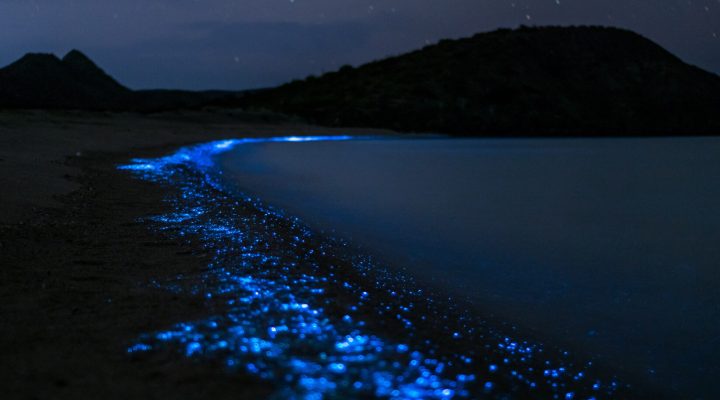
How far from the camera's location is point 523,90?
149 feet

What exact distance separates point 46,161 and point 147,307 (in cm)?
632

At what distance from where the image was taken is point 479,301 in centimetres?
302

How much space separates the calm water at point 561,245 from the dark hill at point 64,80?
8975 cm

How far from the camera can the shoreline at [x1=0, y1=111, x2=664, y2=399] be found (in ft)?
5.92

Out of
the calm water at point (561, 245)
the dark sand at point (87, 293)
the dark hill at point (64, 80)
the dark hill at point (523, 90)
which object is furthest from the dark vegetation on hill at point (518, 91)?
the dark hill at point (64, 80)

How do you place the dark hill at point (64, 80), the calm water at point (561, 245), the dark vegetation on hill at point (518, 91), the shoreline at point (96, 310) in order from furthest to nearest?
the dark hill at point (64, 80) < the dark vegetation on hill at point (518, 91) < the calm water at point (561, 245) < the shoreline at point (96, 310)

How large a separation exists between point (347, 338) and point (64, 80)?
134685mm

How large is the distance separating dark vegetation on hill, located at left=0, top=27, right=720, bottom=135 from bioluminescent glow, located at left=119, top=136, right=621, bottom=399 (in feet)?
96.3

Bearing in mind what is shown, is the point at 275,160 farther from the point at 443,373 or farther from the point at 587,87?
the point at 587,87

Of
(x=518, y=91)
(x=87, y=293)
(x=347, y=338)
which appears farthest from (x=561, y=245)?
(x=518, y=91)

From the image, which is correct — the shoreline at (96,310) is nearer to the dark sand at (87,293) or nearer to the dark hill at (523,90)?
the dark sand at (87,293)

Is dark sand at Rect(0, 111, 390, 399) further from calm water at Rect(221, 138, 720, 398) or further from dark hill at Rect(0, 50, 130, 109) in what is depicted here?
dark hill at Rect(0, 50, 130, 109)

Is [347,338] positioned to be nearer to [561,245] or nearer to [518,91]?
[561,245]

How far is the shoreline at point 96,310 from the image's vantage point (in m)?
1.80
